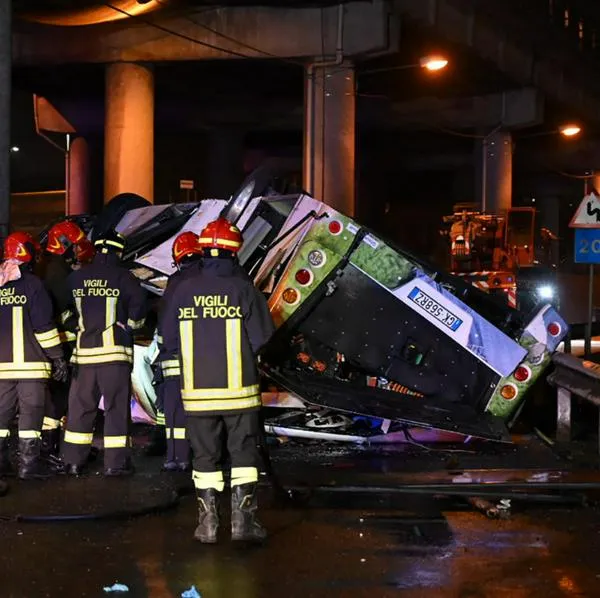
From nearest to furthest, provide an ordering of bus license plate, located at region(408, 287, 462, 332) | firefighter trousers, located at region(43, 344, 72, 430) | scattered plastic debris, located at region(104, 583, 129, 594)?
scattered plastic debris, located at region(104, 583, 129, 594) < firefighter trousers, located at region(43, 344, 72, 430) < bus license plate, located at region(408, 287, 462, 332)

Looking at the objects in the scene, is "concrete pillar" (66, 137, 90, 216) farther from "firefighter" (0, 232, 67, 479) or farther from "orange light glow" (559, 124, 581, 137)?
"firefighter" (0, 232, 67, 479)

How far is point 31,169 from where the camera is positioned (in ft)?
125

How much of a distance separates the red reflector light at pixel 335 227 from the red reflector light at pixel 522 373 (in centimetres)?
192

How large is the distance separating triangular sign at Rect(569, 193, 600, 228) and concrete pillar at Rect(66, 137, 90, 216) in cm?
1884

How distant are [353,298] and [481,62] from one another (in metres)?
17.1

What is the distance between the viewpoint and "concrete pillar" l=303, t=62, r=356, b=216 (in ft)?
66.0

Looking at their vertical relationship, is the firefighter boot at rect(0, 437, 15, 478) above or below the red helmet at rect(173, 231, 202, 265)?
below

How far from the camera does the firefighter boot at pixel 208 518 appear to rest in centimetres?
552

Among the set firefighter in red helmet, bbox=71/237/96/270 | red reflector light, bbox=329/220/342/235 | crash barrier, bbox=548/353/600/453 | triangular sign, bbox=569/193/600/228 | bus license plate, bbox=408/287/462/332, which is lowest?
crash barrier, bbox=548/353/600/453

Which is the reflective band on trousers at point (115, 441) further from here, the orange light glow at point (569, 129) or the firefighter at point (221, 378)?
the orange light glow at point (569, 129)

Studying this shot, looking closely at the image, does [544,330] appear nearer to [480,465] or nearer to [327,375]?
[480,465]

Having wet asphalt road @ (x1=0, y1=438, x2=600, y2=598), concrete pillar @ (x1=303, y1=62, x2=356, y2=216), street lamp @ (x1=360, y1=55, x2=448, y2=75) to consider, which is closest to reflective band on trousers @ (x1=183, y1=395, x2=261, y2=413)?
wet asphalt road @ (x1=0, y1=438, x2=600, y2=598)

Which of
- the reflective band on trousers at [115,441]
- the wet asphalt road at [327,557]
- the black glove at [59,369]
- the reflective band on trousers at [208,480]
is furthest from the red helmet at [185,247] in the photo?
the reflective band on trousers at [208,480]

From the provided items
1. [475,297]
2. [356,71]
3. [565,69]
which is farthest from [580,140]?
[475,297]
